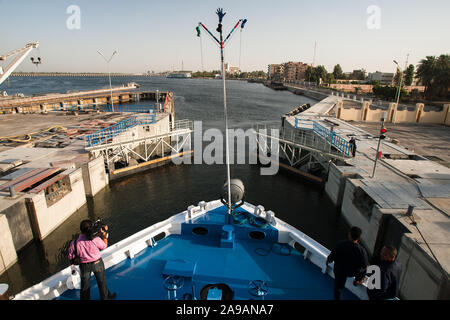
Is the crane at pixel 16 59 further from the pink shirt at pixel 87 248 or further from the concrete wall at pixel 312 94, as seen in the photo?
the concrete wall at pixel 312 94

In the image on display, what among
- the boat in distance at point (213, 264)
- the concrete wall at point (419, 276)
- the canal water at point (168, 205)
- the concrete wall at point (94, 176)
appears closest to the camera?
the boat in distance at point (213, 264)

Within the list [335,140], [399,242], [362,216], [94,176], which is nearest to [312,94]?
[335,140]

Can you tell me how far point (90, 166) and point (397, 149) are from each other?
27346 mm

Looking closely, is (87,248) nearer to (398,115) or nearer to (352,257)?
(352,257)

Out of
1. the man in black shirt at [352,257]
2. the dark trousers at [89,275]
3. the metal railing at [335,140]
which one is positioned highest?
the man in black shirt at [352,257]

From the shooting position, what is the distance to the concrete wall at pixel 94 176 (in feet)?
66.3

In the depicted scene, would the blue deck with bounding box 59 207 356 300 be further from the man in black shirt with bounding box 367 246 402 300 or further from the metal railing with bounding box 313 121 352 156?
the metal railing with bounding box 313 121 352 156

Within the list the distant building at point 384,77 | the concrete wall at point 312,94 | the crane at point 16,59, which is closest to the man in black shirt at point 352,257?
the crane at point 16,59

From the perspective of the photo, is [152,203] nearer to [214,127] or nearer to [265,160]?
[265,160]

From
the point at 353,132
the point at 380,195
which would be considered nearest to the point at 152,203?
the point at 380,195

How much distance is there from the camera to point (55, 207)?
16.1 meters

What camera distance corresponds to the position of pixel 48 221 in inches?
608

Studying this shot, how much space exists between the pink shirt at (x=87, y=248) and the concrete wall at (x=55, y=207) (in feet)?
37.5
